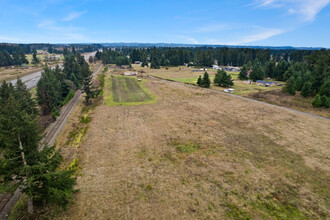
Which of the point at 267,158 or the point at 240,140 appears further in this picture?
the point at 240,140

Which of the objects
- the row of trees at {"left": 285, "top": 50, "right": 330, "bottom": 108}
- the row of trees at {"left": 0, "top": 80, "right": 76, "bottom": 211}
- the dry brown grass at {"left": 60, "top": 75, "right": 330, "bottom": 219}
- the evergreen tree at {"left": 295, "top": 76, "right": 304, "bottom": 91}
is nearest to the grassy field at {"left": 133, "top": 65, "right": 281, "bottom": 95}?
the evergreen tree at {"left": 295, "top": 76, "right": 304, "bottom": 91}

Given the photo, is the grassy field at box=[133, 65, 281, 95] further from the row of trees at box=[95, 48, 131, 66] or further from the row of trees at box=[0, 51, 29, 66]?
the row of trees at box=[0, 51, 29, 66]

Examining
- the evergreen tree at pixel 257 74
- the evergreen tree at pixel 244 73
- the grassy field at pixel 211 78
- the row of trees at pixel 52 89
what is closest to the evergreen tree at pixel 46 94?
the row of trees at pixel 52 89

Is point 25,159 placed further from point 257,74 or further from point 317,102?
point 257,74

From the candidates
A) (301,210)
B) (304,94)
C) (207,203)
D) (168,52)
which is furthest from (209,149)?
(168,52)

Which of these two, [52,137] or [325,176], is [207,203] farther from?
[52,137]

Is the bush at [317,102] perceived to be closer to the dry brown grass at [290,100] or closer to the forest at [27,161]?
the dry brown grass at [290,100]

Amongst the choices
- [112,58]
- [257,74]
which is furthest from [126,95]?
[112,58]

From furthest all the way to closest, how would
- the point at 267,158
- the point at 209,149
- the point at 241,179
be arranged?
the point at 209,149
the point at 267,158
the point at 241,179

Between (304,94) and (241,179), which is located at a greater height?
(304,94)
